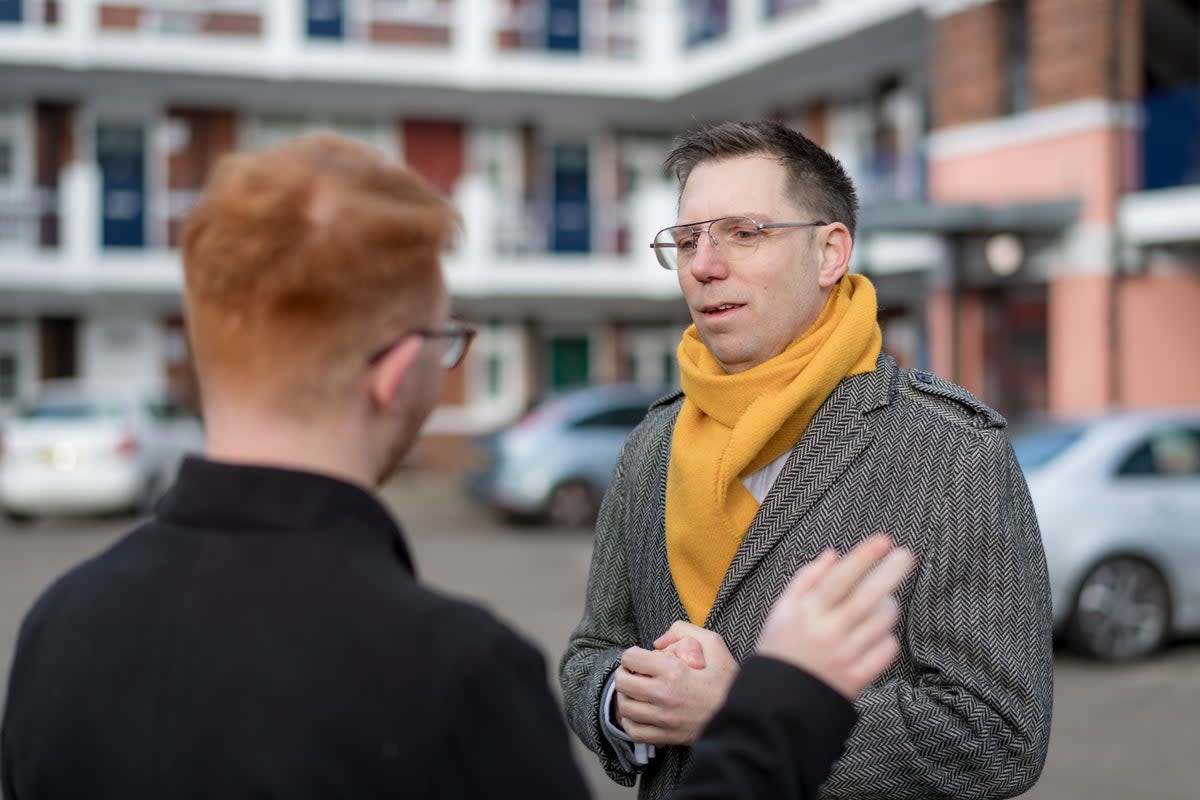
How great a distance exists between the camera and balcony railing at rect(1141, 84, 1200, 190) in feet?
45.9

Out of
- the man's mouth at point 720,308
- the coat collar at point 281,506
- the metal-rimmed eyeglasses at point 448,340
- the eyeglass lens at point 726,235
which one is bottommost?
the coat collar at point 281,506

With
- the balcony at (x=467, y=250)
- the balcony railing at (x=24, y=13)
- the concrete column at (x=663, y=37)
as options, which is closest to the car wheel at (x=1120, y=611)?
the balcony at (x=467, y=250)

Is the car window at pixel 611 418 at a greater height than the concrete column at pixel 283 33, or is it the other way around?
the concrete column at pixel 283 33

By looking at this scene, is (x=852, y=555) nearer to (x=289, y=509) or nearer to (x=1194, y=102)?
(x=289, y=509)

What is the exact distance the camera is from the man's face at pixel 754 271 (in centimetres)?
222

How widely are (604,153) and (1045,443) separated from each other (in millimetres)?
18008

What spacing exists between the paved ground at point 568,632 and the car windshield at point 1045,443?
124 cm

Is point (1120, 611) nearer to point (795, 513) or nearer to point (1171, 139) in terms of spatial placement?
point (795, 513)

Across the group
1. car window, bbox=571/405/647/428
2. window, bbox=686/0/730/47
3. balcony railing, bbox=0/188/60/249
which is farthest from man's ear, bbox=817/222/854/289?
balcony railing, bbox=0/188/60/249

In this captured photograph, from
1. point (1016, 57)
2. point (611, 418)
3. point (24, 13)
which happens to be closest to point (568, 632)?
point (611, 418)

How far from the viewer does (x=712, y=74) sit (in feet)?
72.4

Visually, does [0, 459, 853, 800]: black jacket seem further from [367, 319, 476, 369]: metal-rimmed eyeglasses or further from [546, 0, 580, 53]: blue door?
[546, 0, 580, 53]: blue door

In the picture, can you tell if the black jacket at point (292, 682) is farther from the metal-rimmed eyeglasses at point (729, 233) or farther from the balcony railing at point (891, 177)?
the balcony railing at point (891, 177)

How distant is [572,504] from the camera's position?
15516 millimetres
